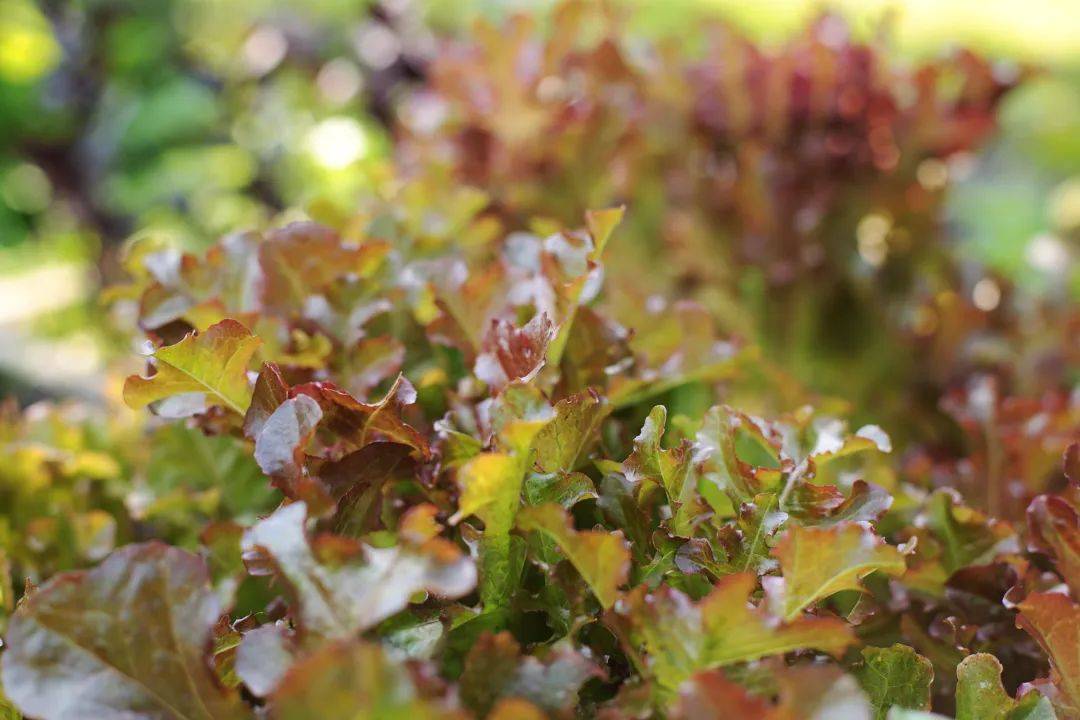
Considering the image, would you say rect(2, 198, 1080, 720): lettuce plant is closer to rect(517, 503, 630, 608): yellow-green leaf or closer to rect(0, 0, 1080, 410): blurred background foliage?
rect(517, 503, 630, 608): yellow-green leaf

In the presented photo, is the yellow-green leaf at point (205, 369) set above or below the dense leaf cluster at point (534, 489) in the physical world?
above

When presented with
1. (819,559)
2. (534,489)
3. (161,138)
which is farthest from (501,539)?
(161,138)

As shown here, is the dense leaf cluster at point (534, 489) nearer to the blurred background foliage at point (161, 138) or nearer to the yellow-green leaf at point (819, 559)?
the yellow-green leaf at point (819, 559)

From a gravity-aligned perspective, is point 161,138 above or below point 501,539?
below

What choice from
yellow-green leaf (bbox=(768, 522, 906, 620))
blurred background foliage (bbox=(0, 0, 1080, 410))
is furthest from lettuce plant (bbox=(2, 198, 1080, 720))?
blurred background foliage (bbox=(0, 0, 1080, 410))

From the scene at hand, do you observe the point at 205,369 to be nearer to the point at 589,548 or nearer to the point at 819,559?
the point at 589,548

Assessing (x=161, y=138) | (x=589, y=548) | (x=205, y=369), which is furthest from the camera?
(x=161, y=138)

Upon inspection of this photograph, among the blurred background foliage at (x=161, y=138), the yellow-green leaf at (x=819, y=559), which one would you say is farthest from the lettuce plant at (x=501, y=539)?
the blurred background foliage at (x=161, y=138)

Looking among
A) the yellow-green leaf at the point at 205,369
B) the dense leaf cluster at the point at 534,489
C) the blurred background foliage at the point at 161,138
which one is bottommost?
the blurred background foliage at the point at 161,138
